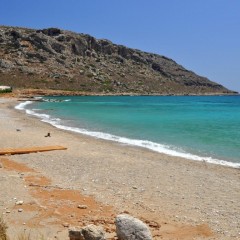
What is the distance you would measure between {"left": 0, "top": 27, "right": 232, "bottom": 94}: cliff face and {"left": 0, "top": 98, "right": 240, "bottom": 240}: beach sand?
96.2 metres

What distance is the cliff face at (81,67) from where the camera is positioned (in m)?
120

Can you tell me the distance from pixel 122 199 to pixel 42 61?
12732cm

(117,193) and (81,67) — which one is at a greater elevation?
(81,67)

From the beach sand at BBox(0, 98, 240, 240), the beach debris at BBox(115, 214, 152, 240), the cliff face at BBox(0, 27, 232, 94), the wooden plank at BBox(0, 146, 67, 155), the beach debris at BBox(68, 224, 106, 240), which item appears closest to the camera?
the beach debris at BBox(68, 224, 106, 240)

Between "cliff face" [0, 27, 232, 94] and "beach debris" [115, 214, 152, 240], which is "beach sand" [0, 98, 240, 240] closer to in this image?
"beach debris" [115, 214, 152, 240]

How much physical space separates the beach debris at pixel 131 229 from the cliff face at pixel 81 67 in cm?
10358

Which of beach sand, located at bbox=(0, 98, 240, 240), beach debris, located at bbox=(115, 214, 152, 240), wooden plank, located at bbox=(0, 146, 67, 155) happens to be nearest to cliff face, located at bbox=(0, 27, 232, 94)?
wooden plank, located at bbox=(0, 146, 67, 155)

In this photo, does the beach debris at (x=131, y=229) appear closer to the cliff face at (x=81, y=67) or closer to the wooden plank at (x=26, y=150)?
the wooden plank at (x=26, y=150)

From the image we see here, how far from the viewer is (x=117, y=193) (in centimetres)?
983

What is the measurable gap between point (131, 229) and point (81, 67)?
446 feet

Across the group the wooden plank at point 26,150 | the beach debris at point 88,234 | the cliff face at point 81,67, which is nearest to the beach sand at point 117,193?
the wooden plank at point 26,150

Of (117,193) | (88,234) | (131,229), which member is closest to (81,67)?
(117,193)

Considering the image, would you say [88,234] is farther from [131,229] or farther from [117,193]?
[117,193]

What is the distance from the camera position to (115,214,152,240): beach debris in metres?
6.19
